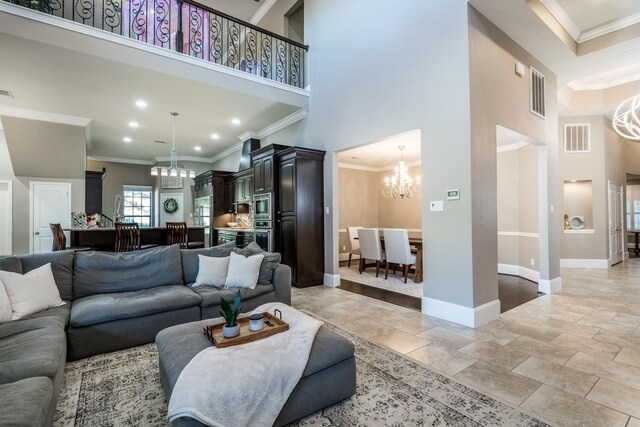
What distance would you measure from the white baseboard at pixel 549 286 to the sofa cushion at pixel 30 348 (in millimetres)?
5778

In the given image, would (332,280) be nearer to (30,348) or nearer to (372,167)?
(30,348)

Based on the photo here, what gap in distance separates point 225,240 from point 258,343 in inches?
244

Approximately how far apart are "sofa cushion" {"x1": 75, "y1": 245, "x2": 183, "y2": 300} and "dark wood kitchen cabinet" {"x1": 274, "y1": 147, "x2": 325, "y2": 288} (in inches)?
82.3

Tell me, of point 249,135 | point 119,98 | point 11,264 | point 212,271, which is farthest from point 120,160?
point 212,271

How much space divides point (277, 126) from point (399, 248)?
377 cm

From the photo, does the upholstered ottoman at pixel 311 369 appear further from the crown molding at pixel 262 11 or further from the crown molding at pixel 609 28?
the crown molding at pixel 262 11

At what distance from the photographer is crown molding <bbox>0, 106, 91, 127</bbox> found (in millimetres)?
5488

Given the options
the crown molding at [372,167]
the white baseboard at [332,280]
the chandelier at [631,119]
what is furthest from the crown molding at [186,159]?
the chandelier at [631,119]

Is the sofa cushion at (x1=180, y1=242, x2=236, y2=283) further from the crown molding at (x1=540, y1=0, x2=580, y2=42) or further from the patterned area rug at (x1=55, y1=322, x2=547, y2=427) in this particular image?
the crown molding at (x1=540, y1=0, x2=580, y2=42)

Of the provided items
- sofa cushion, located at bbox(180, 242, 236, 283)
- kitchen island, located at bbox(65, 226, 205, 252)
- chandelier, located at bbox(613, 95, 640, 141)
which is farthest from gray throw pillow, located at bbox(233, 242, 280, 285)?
chandelier, located at bbox(613, 95, 640, 141)

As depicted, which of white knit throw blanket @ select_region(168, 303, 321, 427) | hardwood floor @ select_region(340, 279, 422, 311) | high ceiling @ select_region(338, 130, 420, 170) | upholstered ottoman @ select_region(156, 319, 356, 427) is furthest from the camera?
high ceiling @ select_region(338, 130, 420, 170)

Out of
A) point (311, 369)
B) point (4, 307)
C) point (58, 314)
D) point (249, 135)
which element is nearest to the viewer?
point (311, 369)

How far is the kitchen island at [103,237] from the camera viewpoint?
5.17 metres

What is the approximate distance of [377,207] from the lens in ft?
29.9
